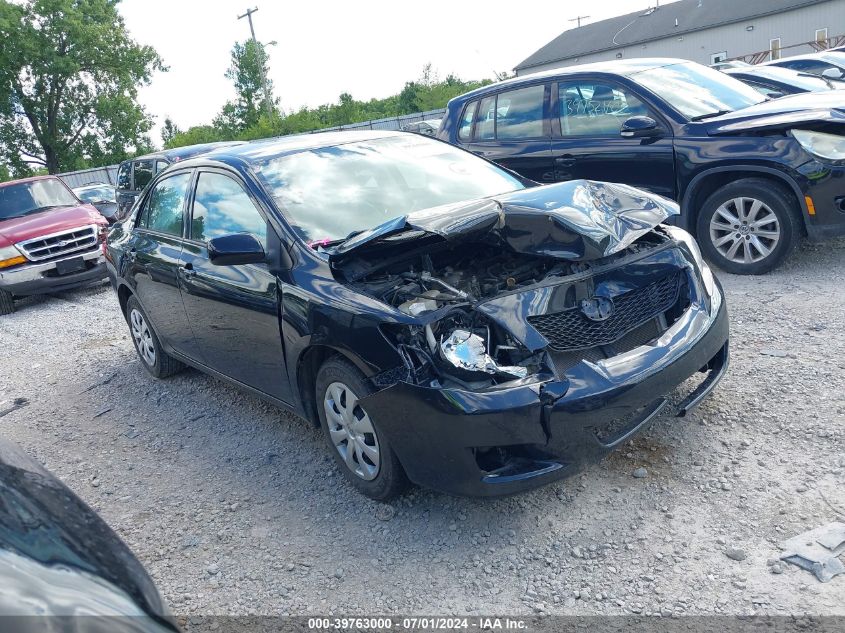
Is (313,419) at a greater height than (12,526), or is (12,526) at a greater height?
(12,526)

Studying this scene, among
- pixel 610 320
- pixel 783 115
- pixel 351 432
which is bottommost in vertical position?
pixel 351 432

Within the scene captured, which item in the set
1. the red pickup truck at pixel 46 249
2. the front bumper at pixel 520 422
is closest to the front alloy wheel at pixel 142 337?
the front bumper at pixel 520 422

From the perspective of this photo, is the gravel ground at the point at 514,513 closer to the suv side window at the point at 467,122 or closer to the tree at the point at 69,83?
the suv side window at the point at 467,122

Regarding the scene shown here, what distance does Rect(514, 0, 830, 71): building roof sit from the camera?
4469cm

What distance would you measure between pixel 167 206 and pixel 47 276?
5590 mm

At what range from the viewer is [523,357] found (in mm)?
3156

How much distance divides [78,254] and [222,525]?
754cm

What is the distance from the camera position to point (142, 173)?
13.1 metres

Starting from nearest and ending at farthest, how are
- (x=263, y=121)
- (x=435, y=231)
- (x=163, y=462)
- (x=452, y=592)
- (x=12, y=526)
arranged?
1. (x=12, y=526)
2. (x=452, y=592)
3. (x=435, y=231)
4. (x=163, y=462)
5. (x=263, y=121)

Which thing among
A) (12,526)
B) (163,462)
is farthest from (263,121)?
(12,526)

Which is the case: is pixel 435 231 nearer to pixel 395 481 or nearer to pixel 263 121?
pixel 395 481

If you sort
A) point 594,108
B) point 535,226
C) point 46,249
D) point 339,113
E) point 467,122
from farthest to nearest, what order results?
1. point 339,113
2. point 46,249
3. point 467,122
4. point 594,108
5. point 535,226

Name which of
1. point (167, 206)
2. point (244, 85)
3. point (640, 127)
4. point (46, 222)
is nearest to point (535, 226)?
point (167, 206)

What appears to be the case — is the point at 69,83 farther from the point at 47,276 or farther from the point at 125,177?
the point at 47,276
